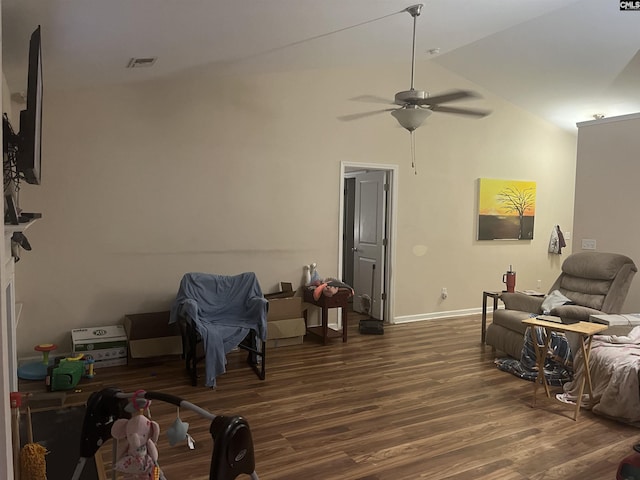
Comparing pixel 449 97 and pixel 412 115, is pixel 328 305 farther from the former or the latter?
pixel 449 97

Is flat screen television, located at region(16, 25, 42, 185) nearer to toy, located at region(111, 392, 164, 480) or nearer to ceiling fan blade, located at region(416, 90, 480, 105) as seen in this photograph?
toy, located at region(111, 392, 164, 480)

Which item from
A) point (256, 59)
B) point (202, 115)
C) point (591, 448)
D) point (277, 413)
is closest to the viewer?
point (591, 448)

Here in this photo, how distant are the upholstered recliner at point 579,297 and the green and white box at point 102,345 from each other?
3.71 metres

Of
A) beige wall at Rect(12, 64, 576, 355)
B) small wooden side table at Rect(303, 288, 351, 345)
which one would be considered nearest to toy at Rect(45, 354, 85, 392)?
beige wall at Rect(12, 64, 576, 355)

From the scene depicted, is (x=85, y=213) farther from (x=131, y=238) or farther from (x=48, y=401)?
(x=48, y=401)

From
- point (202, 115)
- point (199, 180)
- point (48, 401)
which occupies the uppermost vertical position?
point (202, 115)

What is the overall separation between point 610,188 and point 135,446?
208 inches

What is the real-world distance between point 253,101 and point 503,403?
12.7 ft

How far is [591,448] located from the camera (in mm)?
3107

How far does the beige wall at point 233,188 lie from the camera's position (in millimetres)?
4539

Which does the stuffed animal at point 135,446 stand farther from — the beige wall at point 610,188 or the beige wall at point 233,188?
the beige wall at point 610,188

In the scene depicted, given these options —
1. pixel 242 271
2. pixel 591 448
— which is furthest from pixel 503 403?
pixel 242 271

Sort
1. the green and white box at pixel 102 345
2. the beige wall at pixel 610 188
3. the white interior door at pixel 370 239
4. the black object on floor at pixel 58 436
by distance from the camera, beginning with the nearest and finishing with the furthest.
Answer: the black object on floor at pixel 58 436, the green and white box at pixel 102 345, the beige wall at pixel 610 188, the white interior door at pixel 370 239

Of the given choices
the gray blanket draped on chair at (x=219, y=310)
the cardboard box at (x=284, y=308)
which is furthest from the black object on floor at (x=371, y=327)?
the gray blanket draped on chair at (x=219, y=310)
